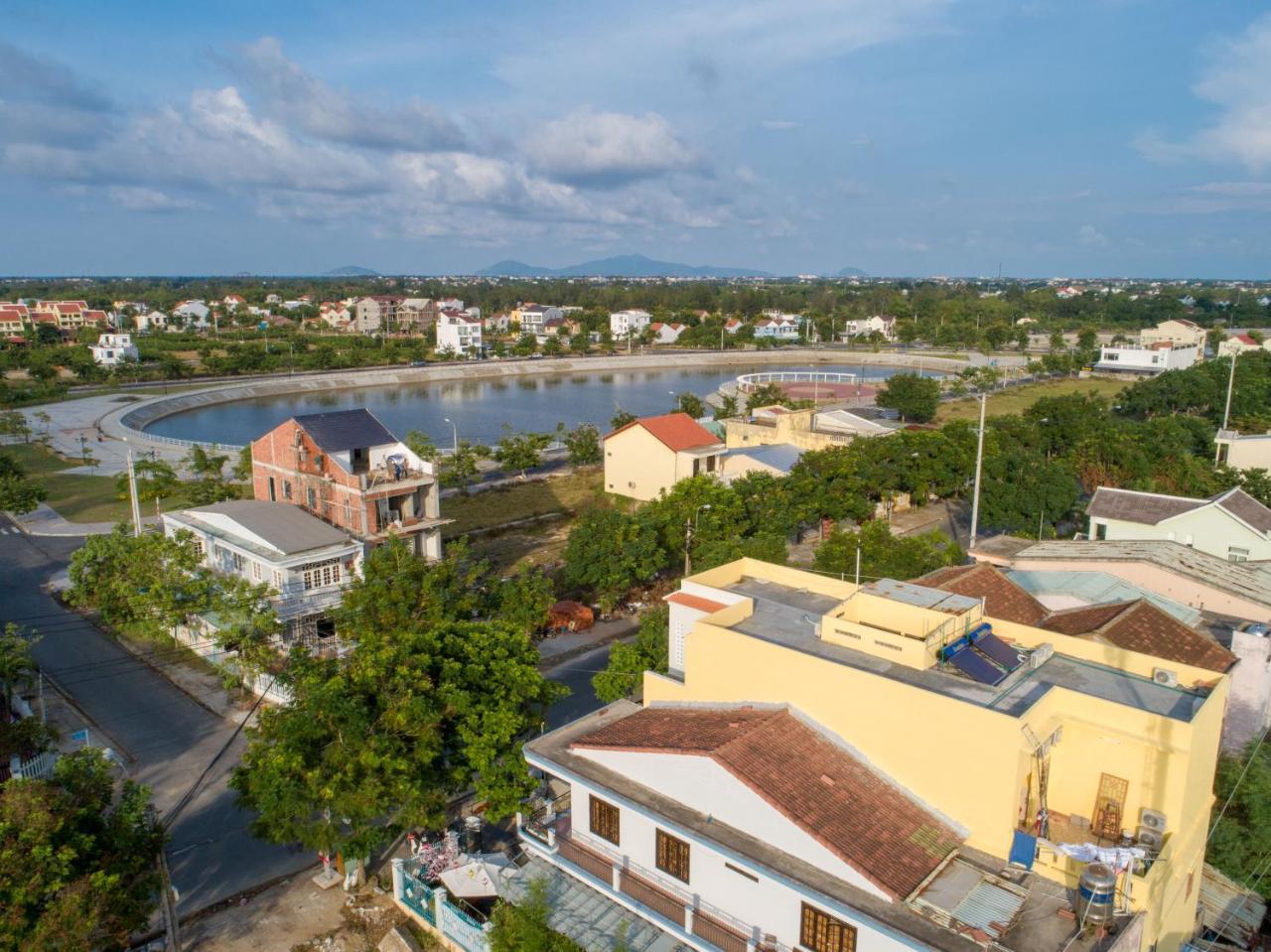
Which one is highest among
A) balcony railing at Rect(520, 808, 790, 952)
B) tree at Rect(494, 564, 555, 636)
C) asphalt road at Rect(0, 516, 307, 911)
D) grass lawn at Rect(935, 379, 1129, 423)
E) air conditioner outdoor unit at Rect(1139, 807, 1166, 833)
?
air conditioner outdoor unit at Rect(1139, 807, 1166, 833)

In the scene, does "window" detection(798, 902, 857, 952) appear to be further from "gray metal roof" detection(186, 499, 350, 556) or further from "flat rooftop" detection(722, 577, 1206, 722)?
"gray metal roof" detection(186, 499, 350, 556)

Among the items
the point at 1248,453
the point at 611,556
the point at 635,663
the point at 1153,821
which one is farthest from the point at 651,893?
the point at 1248,453

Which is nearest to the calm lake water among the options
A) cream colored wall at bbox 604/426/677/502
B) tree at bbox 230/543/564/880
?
cream colored wall at bbox 604/426/677/502

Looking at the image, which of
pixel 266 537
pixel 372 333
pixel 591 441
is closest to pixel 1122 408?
pixel 591 441

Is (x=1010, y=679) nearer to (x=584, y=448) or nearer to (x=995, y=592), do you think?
(x=995, y=592)

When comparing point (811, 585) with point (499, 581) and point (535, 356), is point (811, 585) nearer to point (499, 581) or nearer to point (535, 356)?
point (499, 581)

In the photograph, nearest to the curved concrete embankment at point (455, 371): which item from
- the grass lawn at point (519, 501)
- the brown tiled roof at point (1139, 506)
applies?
the grass lawn at point (519, 501)
